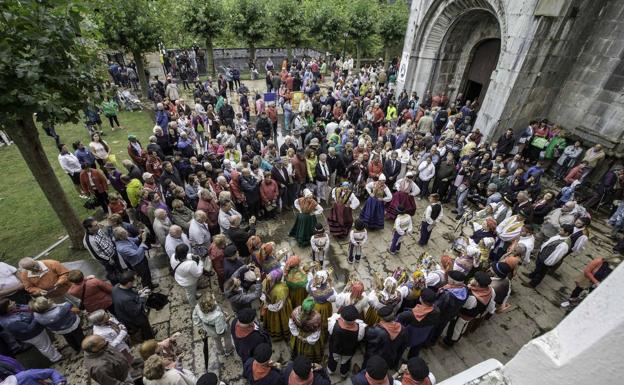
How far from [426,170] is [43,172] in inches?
377

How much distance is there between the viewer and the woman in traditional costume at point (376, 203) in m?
7.70

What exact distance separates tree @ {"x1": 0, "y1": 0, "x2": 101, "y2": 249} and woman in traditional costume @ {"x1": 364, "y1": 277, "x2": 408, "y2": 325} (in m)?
5.53

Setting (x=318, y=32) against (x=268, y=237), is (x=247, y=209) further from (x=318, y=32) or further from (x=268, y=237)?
(x=318, y=32)

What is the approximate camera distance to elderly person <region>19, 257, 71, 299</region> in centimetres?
456

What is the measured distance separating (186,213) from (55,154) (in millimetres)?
8906

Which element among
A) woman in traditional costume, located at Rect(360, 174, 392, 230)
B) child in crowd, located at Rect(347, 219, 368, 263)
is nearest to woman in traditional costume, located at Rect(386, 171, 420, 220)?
woman in traditional costume, located at Rect(360, 174, 392, 230)

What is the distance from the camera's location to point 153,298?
564 cm

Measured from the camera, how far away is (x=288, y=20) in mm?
21141

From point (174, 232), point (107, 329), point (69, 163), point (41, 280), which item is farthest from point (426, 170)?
point (69, 163)

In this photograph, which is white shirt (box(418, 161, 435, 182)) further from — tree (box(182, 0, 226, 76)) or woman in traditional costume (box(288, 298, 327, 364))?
tree (box(182, 0, 226, 76))

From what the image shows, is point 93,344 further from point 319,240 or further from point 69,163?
point 69,163

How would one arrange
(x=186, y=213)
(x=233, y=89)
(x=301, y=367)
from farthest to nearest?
(x=233, y=89), (x=186, y=213), (x=301, y=367)

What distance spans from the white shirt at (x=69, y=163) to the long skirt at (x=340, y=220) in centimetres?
739

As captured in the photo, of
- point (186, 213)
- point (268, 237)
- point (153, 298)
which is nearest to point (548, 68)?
point (268, 237)
